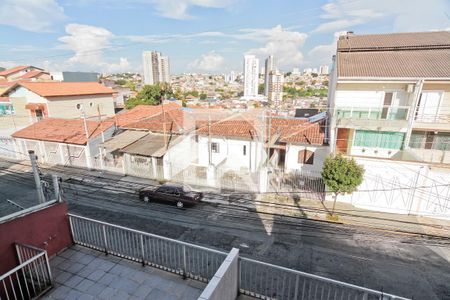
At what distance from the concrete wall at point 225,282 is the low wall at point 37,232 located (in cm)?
494

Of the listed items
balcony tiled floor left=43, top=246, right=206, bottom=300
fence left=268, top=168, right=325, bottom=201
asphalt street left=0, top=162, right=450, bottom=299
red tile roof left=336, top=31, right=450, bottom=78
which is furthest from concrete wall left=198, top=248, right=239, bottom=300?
red tile roof left=336, top=31, right=450, bottom=78

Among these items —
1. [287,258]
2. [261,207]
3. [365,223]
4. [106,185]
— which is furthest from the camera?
[106,185]

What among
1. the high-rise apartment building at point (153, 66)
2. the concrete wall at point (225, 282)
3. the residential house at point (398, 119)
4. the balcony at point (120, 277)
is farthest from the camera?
the high-rise apartment building at point (153, 66)

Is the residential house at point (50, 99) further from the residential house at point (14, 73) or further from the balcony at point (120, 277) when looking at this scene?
the residential house at point (14, 73)

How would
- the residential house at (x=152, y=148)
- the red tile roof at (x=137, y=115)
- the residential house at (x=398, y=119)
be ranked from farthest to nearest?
the red tile roof at (x=137, y=115), the residential house at (x=152, y=148), the residential house at (x=398, y=119)

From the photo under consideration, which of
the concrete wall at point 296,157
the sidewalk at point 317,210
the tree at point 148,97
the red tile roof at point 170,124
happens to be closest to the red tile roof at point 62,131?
the red tile roof at point 170,124

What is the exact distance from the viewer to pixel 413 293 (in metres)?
8.46

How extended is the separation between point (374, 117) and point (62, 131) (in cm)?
2610

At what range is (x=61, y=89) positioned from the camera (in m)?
28.5

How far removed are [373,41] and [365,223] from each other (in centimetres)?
1445

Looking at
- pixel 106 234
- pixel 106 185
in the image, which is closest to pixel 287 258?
pixel 106 234

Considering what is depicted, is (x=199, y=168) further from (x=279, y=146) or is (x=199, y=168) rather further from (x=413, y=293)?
(x=413, y=293)

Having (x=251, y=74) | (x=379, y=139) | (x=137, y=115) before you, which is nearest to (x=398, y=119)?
(x=379, y=139)

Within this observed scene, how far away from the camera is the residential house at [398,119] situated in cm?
1388
